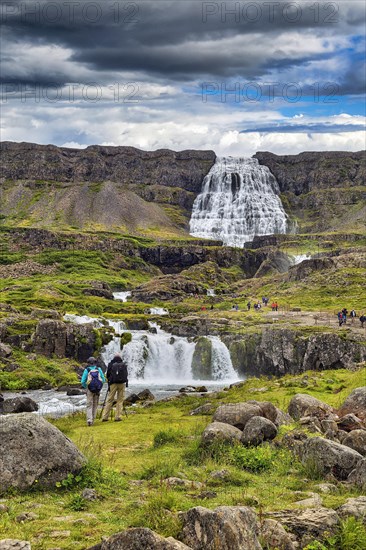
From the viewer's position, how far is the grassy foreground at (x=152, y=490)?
28.6ft

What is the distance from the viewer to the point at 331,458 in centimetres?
1262

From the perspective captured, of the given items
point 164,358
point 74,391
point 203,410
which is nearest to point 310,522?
point 203,410

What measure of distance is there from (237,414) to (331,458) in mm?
4750

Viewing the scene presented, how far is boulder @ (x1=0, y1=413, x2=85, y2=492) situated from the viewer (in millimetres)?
10914

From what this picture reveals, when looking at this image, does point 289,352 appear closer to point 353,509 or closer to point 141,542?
point 353,509

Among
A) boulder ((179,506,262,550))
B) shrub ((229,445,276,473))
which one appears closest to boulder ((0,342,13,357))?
shrub ((229,445,276,473))

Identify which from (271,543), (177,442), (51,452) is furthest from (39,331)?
(271,543)

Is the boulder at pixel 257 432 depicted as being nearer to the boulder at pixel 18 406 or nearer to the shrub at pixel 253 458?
the shrub at pixel 253 458

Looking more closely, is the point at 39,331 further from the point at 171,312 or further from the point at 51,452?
the point at 51,452

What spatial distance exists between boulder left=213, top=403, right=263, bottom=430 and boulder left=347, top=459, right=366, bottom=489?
540 cm

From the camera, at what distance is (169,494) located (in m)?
9.83

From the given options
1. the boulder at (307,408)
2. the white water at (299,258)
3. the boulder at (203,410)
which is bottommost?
the boulder at (203,410)

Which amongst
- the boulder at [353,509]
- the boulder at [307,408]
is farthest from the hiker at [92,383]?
the boulder at [353,509]

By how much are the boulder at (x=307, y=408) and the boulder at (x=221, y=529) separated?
35.4 ft
